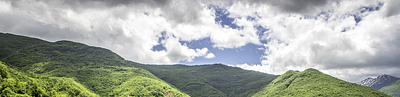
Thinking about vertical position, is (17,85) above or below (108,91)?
above

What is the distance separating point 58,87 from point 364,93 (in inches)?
10798

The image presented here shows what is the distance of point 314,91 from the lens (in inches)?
7559

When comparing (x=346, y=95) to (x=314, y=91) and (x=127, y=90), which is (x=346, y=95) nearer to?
(x=314, y=91)

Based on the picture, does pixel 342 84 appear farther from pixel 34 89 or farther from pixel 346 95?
pixel 34 89

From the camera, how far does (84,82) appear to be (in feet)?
652

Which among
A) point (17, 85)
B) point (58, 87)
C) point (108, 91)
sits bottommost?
point (108, 91)

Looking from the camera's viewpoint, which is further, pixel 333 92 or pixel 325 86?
pixel 325 86

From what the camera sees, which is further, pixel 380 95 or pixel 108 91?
pixel 108 91

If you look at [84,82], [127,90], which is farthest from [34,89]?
[84,82]

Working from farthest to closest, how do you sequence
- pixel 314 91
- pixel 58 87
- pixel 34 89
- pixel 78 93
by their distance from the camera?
pixel 314 91 < pixel 78 93 < pixel 58 87 < pixel 34 89

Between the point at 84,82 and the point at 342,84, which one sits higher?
the point at 342,84

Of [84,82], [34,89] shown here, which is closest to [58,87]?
[34,89]

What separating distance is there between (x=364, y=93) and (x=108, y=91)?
284 m

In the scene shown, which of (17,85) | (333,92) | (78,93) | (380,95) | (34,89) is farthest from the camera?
(333,92)
